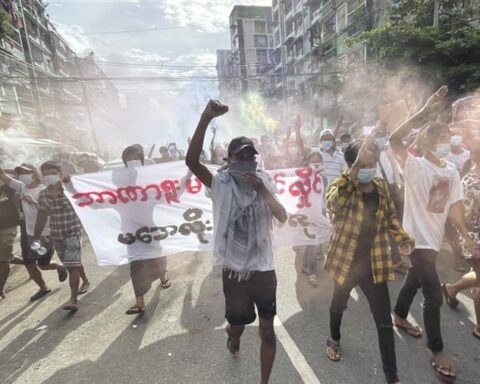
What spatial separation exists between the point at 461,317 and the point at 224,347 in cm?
240

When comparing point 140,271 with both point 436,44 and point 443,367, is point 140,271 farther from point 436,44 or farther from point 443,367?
point 436,44

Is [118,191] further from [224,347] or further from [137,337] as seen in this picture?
[224,347]

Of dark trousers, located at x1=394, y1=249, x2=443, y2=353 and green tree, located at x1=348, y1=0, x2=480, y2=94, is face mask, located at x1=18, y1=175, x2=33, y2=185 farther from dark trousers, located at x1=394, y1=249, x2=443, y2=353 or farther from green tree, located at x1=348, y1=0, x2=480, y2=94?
green tree, located at x1=348, y1=0, x2=480, y2=94

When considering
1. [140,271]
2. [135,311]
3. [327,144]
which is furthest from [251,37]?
[135,311]

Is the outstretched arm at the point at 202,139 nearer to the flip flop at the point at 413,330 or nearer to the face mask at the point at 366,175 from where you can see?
the face mask at the point at 366,175

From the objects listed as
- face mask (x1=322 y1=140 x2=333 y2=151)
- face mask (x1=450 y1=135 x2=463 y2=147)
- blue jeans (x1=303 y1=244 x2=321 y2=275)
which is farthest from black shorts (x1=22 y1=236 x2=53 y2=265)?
face mask (x1=450 y1=135 x2=463 y2=147)

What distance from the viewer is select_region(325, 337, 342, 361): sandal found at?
2547 mm

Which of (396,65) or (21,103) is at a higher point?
(21,103)

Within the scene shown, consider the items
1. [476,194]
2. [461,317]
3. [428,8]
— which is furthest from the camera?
[428,8]

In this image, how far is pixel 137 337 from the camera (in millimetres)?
3068

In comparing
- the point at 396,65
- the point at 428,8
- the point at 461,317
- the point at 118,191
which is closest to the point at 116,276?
the point at 118,191

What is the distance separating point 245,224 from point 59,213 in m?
2.78

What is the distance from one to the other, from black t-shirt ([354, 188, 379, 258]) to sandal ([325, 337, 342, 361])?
0.89 meters

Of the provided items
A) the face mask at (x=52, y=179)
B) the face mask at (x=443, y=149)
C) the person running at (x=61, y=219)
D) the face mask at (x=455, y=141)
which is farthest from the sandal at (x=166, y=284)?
the face mask at (x=455, y=141)
